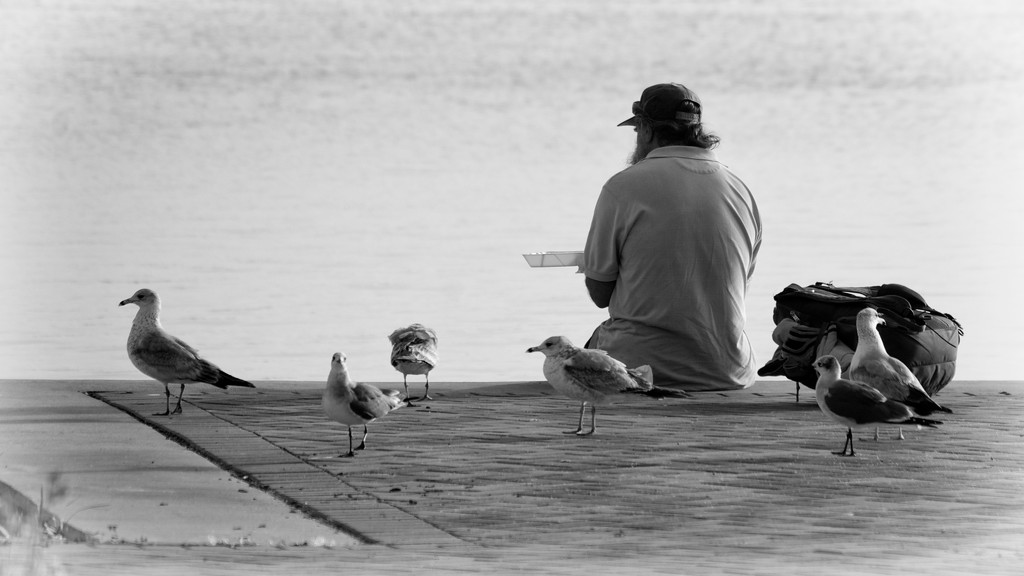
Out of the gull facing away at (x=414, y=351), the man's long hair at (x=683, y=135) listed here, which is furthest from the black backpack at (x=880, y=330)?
the gull facing away at (x=414, y=351)

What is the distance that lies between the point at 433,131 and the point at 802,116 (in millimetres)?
8416

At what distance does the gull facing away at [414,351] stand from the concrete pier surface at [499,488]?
26 centimetres

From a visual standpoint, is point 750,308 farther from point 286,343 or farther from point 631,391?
point 631,391

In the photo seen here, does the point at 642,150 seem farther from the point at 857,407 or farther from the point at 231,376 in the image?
the point at 231,376

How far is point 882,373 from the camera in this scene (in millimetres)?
8586

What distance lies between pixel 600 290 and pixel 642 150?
86 centimetres

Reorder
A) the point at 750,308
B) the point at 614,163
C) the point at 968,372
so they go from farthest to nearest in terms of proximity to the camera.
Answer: the point at 614,163
the point at 750,308
the point at 968,372

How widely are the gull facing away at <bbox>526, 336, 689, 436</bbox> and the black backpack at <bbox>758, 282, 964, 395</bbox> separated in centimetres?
123

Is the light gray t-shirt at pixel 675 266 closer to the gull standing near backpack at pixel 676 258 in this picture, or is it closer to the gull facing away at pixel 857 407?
the gull standing near backpack at pixel 676 258

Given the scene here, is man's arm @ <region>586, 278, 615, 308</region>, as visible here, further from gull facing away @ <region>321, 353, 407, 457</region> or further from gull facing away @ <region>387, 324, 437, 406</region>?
gull facing away @ <region>321, 353, 407, 457</region>

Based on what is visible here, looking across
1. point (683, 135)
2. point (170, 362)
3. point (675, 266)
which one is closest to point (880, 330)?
point (675, 266)

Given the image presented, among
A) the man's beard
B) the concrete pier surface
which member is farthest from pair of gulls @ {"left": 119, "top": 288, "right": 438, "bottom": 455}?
the man's beard

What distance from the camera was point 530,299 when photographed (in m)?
15.4

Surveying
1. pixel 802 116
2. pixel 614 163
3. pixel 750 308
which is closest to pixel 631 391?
pixel 750 308
